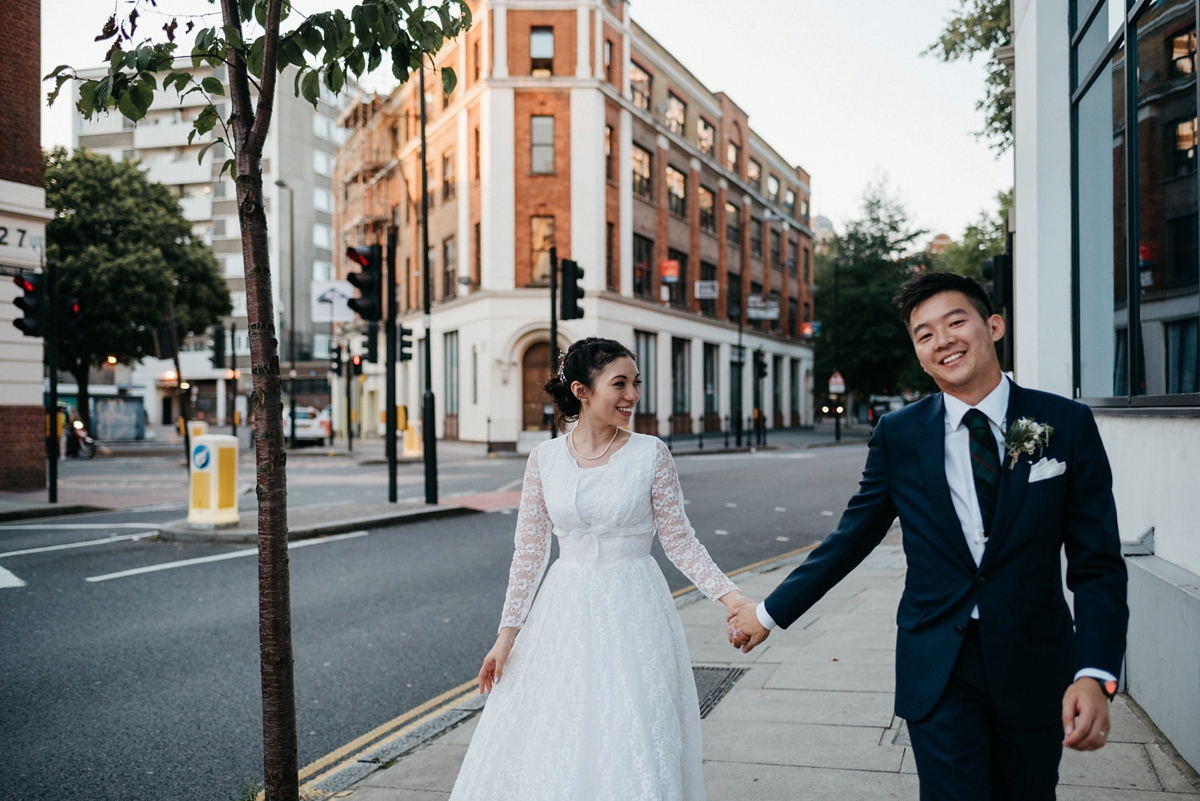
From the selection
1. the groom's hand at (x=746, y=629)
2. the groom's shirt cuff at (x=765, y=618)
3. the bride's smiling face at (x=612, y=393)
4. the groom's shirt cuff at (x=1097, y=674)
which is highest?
the bride's smiling face at (x=612, y=393)

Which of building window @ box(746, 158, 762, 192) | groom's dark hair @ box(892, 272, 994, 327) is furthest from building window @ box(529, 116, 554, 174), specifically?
groom's dark hair @ box(892, 272, 994, 327)

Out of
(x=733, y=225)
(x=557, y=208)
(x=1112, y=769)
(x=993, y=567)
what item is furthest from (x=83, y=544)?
(x=733, y=225)

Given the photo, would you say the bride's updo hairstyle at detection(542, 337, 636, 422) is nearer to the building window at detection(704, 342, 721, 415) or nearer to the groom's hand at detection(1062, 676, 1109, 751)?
the groom's hand at detection(1062, 676, 1109, 751)

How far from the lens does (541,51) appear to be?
106 ft

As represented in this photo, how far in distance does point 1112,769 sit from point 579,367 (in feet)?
8.85

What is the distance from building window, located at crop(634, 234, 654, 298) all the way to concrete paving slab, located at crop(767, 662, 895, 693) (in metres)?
30.6

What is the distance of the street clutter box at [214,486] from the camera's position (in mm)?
11539

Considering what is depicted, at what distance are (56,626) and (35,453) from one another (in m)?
12.5

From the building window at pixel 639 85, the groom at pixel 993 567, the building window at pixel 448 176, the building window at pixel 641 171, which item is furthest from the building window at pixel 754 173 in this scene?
the groom at pixel 993 567

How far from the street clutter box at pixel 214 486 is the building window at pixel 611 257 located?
22.9 metres

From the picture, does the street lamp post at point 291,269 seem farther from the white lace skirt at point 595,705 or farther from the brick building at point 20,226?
the white lace skirt at point 595,705

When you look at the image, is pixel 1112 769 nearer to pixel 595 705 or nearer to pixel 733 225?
pixel 595 705

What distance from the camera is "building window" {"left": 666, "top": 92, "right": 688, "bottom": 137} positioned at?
38906 millimetres

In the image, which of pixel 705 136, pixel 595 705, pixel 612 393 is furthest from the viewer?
pixel 705 136
